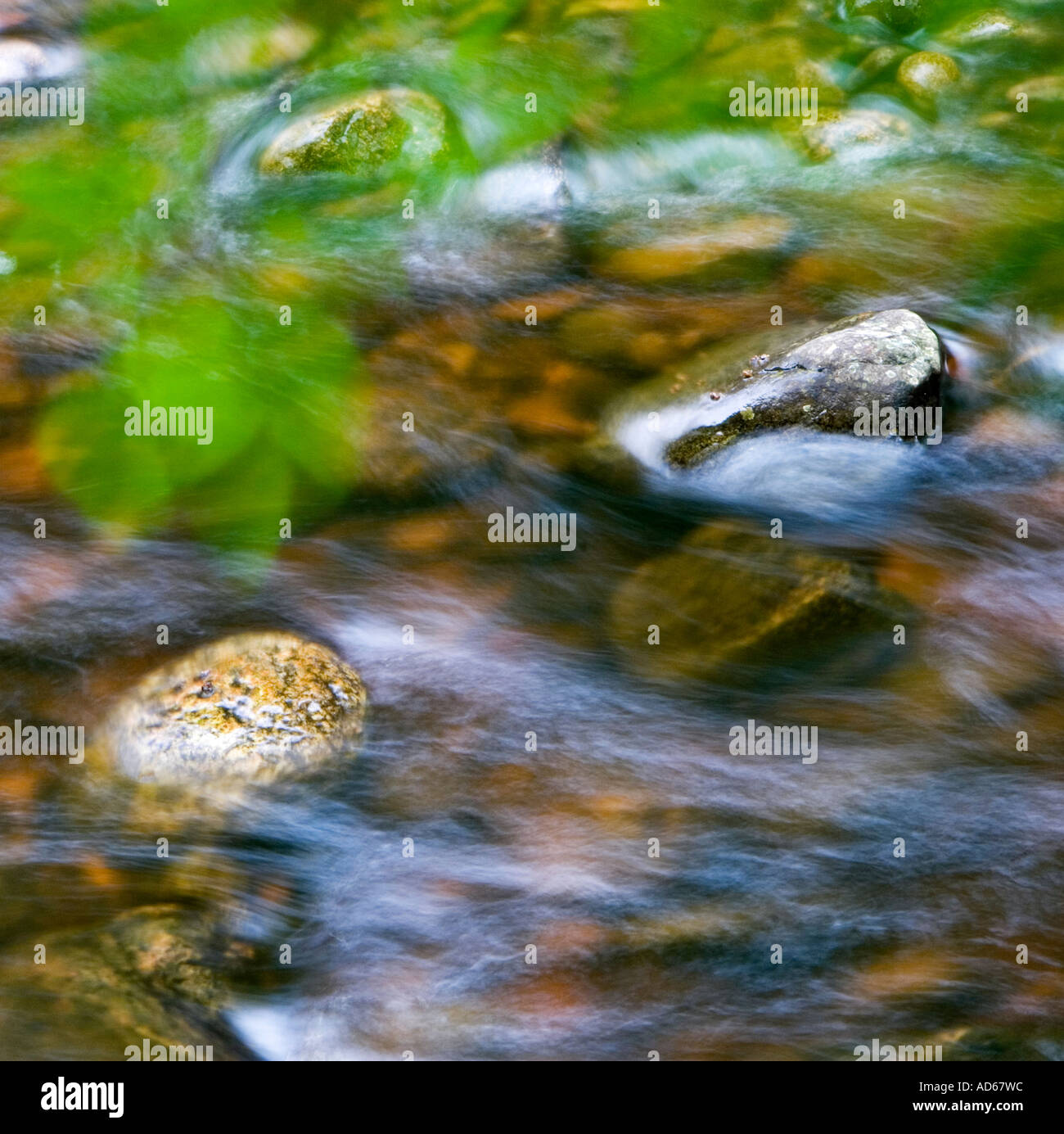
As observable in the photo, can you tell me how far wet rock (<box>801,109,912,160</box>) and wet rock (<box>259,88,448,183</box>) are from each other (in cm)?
291

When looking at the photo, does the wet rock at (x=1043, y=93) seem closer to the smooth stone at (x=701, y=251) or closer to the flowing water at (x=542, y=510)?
the flowing water at (x=542, y=510)

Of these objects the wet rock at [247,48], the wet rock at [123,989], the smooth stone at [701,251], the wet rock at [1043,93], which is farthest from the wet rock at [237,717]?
the wet rock at [1043,93]

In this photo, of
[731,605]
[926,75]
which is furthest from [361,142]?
[731,605]

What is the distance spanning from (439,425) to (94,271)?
3084 mm

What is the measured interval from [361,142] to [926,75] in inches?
187

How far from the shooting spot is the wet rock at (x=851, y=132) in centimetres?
812

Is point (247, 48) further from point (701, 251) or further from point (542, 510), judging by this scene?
point (542, 510)

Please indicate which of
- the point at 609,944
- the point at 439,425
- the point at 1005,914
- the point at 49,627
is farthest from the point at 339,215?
the point at 1005,914

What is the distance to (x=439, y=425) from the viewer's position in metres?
6.43

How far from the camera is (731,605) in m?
5.40

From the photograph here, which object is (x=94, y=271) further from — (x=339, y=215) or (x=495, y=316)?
(x=495, y=316)

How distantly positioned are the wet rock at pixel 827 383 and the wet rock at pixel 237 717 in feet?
7.93

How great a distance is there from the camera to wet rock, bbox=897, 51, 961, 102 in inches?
341

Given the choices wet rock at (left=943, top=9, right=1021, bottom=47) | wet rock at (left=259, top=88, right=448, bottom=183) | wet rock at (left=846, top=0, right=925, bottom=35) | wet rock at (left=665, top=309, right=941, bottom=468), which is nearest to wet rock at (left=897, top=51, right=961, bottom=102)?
wet rock at (left=943, top=9, right=1021, bottom=47)
